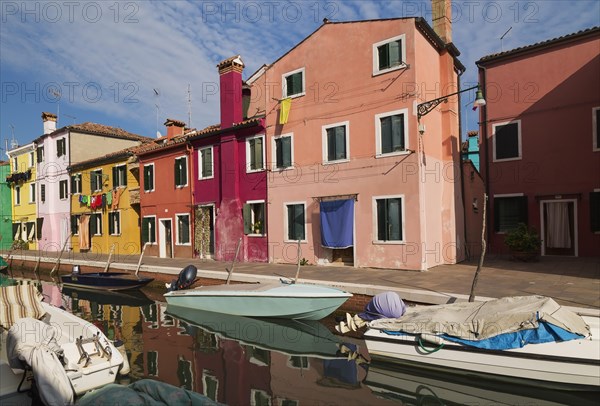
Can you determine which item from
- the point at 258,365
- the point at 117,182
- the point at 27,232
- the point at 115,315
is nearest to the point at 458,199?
the point at 258,365

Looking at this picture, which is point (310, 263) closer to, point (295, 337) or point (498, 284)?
point (295, 337)

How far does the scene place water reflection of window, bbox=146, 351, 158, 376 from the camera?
6.90 m

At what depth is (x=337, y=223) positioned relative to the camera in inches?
530

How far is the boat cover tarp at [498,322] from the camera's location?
544cm

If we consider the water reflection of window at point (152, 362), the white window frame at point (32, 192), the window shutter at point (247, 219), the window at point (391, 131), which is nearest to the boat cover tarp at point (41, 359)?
the water reflection of window at point (152, 362)

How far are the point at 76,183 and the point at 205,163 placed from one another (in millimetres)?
12964

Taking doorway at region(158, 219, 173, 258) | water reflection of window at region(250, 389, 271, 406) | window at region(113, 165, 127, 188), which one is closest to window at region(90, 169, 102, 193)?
window at region(113, 165, 127, 188)

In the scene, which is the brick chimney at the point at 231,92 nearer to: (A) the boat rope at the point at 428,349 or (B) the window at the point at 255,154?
(B) the window at the point at 255,154

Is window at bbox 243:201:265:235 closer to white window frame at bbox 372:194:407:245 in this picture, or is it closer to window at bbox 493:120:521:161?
white window frame at bbox 372:194:407:245

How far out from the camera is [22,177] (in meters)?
30.5

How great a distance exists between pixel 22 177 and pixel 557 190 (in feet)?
117

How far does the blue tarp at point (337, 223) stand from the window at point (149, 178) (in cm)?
1135

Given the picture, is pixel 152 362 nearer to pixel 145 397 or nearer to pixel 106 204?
A: pixel 145 397

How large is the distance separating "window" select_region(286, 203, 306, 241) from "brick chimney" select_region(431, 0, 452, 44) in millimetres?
8377
